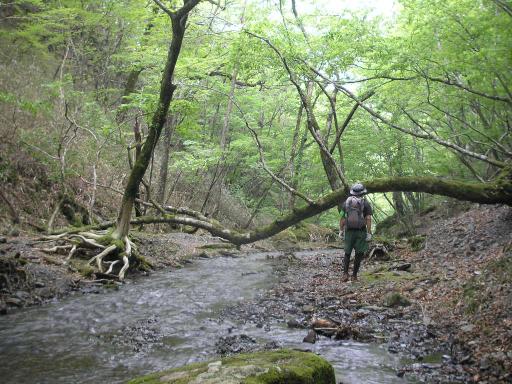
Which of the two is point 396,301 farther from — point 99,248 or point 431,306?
point 99,248

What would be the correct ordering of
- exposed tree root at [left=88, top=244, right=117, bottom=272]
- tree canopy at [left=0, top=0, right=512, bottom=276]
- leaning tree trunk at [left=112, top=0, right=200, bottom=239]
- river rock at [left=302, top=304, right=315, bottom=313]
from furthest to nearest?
leaning tree trunk at [left=112, top=0, right=200, bottom=239] < exposed tree root at [left=88, top=244, right=117, bottom=272] < tree canopy at [left=0, top=0, right=512, bottom=276] < river rock at [left=302, top=304, right=315, bottom=313]

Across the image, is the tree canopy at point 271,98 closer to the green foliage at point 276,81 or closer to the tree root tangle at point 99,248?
the green foliage at point 276,81

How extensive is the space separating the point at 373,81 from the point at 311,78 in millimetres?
3652

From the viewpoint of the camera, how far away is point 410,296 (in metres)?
7.98

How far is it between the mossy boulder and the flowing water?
1.28 metres

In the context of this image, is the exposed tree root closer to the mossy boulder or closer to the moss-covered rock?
the moss-covered rock

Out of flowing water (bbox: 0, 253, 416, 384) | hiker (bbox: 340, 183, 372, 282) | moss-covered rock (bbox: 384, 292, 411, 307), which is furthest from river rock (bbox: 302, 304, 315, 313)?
hiker (bbox: 340, 183, 372, 282)

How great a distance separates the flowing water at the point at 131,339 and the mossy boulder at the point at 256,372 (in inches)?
50.4

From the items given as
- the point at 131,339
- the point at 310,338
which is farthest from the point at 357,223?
the point at 131,339

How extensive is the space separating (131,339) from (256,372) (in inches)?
131

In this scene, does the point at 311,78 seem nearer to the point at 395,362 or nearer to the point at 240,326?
the point at 240,326

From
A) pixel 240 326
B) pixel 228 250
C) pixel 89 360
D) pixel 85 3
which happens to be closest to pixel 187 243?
→ pixel 228 250

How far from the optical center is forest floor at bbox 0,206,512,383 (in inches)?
193

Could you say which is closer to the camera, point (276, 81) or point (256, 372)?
point (256, 372)
